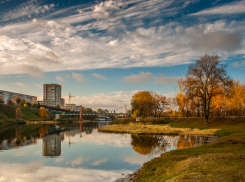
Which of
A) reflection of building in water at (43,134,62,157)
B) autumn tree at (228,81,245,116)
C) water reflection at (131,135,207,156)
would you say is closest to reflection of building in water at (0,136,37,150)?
reflection of building in water at (43,134,62,157)

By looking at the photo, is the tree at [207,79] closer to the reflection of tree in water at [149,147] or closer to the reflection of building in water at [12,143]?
the reflection of tree in water at [149,147]

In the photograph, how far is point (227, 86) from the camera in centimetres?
3734

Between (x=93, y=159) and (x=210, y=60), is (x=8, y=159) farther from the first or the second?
(x=210, y=60)

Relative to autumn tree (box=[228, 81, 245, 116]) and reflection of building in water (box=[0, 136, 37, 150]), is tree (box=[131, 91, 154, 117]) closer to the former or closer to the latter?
autumn tree (box=[228, 81, 245, 116])

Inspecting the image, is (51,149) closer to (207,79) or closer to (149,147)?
(149,147)

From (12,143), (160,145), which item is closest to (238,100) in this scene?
(160,145)

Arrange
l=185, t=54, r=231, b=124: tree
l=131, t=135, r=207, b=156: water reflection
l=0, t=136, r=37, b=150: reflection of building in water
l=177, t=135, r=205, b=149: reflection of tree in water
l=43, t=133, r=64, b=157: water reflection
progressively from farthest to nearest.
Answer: l=185, t=54, r=231, b=124: tree
l=0, t=136, r=37, b=150: reflection of building in water
l=177, t=135, r=205, b=149: reflection of tree in water
l=131, t=135, r=207, b=156: water reflection
l=43, t=133, r=64, b=157: water reflection

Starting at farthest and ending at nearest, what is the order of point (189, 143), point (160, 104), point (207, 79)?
point (160, 104) → point (207, 79) → point (189, 143)

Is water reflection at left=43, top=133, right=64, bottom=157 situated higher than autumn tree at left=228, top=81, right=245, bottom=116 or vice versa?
autumn tree at left=228, top=81, right=245, bottom=116

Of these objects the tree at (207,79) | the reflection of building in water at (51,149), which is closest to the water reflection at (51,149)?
the reflection of building in water at (51,149)

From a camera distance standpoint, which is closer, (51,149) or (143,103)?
(51,149)

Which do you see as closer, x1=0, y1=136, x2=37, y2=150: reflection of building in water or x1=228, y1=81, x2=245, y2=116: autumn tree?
x1=0, y1=136, x2=37, y2=150: reflection of building in water

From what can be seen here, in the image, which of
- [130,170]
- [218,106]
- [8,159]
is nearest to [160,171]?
[130,170]

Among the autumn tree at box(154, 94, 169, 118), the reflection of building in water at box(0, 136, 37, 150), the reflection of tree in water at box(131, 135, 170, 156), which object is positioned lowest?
the reflection of building in water at box(0, 136, 37, 150)
